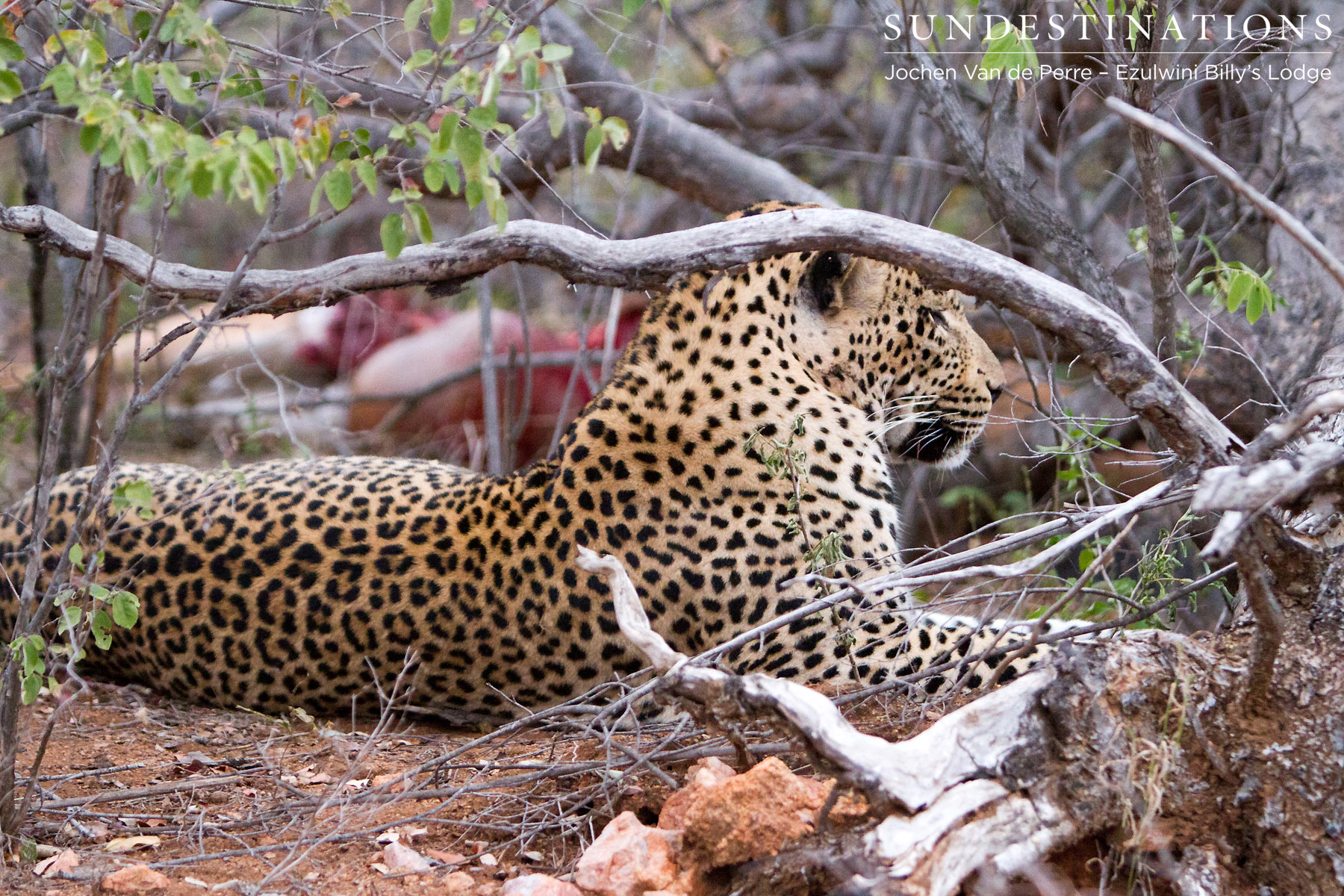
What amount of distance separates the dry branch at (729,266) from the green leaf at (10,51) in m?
0.51

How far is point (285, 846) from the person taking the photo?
3.08m

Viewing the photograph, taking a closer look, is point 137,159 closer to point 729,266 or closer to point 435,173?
point 435,173

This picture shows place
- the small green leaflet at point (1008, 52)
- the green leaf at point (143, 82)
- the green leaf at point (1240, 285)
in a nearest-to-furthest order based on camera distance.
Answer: the green leaf at point (143, 82) < the small green leaflet at point (1008, 52) < the green leaf at point (1240, 285)

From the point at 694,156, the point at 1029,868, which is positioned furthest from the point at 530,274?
the point at 1029,868

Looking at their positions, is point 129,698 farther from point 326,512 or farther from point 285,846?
point 285,846

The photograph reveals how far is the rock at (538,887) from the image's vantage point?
8.87 ft

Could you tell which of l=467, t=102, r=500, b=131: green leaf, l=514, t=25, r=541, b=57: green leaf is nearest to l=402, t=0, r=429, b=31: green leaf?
l=467, t=102, r=500, b=131: green leaf

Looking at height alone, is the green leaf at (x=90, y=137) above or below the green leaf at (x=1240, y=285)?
above

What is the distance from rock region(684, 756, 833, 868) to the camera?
8.84ft

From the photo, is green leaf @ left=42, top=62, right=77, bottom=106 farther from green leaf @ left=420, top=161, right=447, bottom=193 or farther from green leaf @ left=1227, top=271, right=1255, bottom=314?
green leaf @ left=1227, top=271, right=1255, bottom=314

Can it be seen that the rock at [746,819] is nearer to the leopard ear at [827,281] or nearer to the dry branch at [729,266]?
the dry branch at [729,266]

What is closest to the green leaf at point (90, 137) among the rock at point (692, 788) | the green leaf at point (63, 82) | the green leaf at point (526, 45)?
the green leaf at point (63, 82)

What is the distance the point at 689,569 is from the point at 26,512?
2610 millimetres

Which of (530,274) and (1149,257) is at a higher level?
(1149,257)
